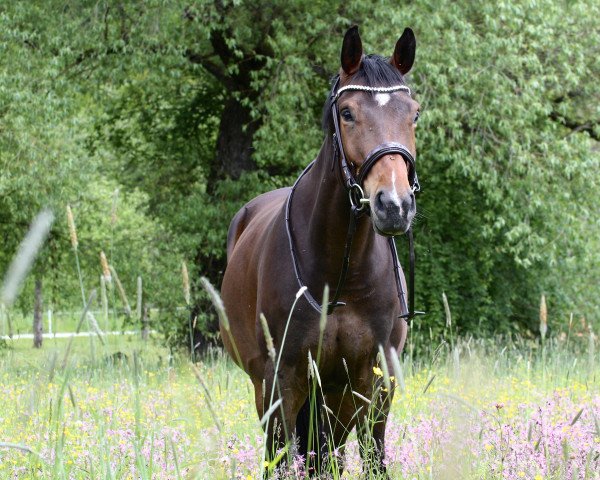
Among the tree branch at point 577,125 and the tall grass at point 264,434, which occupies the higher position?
the tree branch at point 577,125

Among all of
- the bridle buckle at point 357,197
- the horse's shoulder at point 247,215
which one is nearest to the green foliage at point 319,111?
the horse's shoulder at point 247,215

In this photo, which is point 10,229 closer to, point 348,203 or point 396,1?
point 396,1

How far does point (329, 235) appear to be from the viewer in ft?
13.1

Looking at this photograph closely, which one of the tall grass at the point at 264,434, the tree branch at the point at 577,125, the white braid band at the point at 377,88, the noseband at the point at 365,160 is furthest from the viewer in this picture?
the tree branch at the point at 577,125

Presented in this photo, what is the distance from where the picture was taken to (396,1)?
14.4 m

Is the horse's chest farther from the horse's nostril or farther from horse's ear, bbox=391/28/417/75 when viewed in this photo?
horse's ear, bbox=391/28/417/75

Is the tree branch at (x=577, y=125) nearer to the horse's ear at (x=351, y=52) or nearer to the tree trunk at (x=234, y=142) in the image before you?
the tree trunk at (x=234, y=142)

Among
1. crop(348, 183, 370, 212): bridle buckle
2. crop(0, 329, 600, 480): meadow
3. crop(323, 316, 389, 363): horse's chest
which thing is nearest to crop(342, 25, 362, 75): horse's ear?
crop(348, 183, 370, 212): bridle buckle

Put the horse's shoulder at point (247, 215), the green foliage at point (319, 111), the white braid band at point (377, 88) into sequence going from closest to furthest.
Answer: the white braid band at point (377, 88), the horse's shoulder at point (247, 215), the green foliage at point (319, 111)

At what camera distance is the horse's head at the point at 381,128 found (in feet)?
10.6

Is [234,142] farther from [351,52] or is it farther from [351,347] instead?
[351,347]

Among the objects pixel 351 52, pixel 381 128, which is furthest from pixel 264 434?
pixel 351 52

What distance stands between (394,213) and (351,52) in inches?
40.3

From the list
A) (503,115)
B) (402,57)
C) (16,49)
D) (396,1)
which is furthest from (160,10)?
(402,57)
